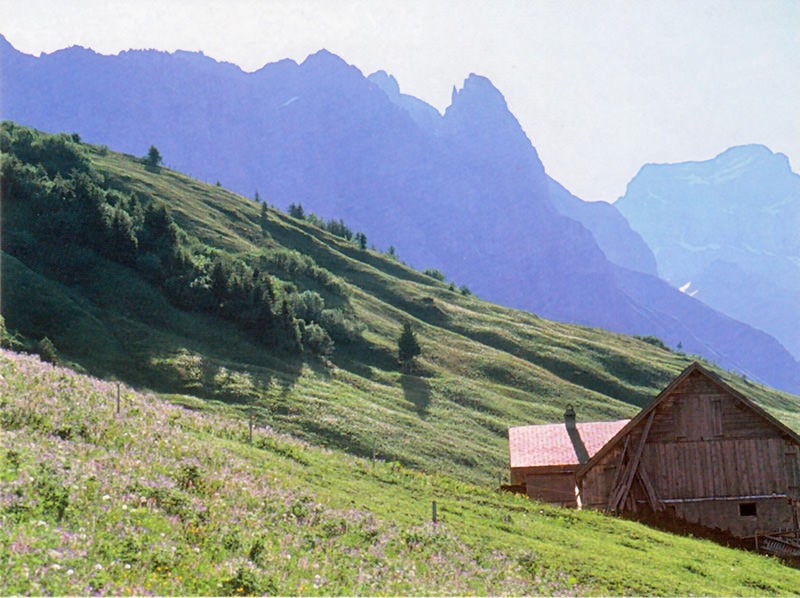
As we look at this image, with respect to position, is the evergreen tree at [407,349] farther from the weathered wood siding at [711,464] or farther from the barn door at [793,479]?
the barn door at [793,479]

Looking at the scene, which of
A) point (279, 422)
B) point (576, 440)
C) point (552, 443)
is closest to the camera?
point (576, 440)

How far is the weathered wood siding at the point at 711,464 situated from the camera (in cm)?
3950

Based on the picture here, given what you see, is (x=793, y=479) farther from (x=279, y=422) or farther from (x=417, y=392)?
(x=417, y=392)

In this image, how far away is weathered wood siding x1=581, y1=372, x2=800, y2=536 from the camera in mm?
39500

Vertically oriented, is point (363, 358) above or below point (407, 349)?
below

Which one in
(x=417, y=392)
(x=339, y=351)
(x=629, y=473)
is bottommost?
(x=629, y=473)

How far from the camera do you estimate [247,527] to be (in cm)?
1502

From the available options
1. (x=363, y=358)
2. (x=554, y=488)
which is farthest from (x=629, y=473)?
(x=363, y=358)

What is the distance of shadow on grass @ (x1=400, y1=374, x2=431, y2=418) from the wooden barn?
113ft

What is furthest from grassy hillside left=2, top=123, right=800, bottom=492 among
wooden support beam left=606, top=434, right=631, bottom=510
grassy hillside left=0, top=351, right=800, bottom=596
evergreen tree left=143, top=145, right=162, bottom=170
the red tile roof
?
grassy hillside left=0, top=351, right=800, bottom=596

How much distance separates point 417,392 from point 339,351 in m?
14.0

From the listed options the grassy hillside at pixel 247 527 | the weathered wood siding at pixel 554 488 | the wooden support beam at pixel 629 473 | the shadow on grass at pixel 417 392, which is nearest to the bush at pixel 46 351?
the grassy hillside at pixel 247 527

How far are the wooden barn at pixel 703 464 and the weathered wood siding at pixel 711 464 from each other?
5cm

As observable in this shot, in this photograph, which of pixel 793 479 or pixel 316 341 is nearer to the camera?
pixel 793 479
